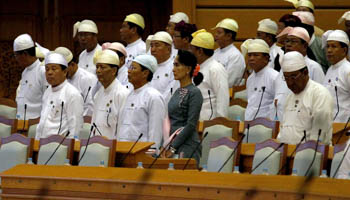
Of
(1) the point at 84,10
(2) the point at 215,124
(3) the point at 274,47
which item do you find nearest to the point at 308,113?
(2) the point at 215,124

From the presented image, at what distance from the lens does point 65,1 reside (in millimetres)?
13094

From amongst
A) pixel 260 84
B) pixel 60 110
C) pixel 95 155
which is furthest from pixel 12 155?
pixel 260 84

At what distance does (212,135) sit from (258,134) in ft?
1.14

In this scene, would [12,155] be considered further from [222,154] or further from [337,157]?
[337,157]

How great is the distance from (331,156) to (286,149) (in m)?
0.29

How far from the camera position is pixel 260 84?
29.1 ft

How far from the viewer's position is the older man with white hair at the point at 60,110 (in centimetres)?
788

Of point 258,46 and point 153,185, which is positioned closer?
point 153,185

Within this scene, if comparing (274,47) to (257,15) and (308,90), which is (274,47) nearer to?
(257,15)

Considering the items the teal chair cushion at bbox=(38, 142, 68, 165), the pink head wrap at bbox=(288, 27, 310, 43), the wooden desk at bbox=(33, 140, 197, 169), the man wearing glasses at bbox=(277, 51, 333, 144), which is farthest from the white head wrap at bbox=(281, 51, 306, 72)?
the teal chair cushion at bbox=(38, 142, 68, 165)

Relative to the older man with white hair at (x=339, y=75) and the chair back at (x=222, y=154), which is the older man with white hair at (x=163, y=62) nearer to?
the older man with white hair at (x=339, y=75)

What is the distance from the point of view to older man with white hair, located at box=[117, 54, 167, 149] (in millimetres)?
7336

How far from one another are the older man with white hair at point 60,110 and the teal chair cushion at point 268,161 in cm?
177

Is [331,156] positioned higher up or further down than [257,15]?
further down
